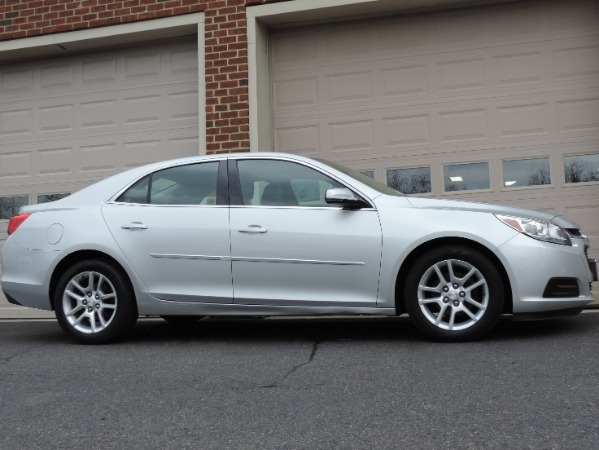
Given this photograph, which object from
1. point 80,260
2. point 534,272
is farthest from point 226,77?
point 534,272

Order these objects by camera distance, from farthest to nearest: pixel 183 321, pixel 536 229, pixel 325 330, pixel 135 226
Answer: pixel 183 321
pixel 325 330
pixel 135 226
pixel 536 229

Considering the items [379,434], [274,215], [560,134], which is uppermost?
[560,134]

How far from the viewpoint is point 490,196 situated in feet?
27.1

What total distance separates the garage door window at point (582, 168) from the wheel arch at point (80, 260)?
539 cm

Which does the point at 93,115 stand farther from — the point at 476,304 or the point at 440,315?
the point at 476,304

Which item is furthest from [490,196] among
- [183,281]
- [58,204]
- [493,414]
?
[493,414]

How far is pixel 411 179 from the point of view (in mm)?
8609

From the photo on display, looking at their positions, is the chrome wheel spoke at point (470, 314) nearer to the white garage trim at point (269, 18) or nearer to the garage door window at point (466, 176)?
the garage door window at point (466, 176)

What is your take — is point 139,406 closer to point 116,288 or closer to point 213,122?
point 116,288

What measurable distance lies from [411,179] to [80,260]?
4.54 meters

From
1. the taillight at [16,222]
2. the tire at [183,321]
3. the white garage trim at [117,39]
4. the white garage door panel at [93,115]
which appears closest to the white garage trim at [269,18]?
the white garage trim at [117,39]

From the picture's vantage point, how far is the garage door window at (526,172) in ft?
26.8

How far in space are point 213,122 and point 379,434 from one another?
658 cm

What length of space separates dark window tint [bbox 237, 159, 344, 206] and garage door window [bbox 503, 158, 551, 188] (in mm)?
3808
